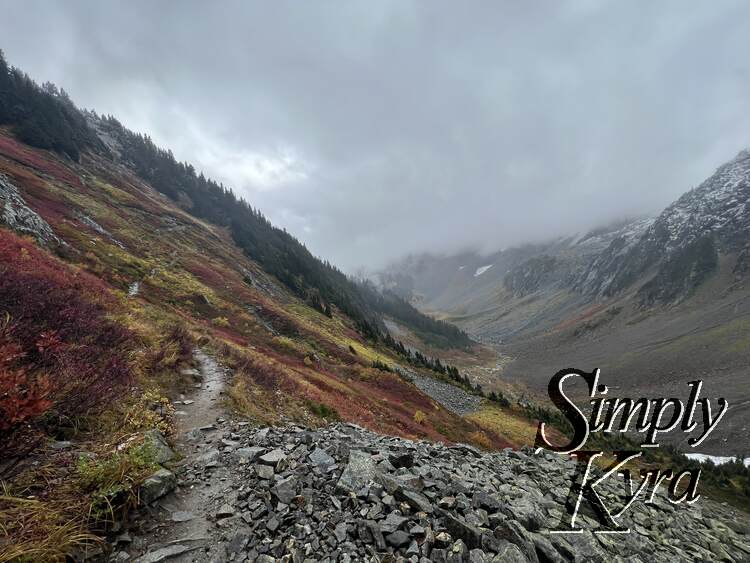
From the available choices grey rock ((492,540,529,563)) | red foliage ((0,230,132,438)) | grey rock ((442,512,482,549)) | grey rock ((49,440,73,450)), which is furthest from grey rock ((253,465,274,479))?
grey rock ((492,540,529,563))

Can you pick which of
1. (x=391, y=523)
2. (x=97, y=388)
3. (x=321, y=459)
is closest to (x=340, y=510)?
(x=391, y=523)

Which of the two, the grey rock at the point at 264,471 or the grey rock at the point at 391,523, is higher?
the grey rock at the point at 264,471

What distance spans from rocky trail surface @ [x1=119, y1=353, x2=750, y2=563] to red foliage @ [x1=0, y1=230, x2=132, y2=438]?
258 cm

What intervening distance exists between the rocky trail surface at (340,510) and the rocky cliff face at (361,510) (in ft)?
0.07

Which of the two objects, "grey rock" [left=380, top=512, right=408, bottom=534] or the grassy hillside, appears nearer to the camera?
the grassy hillside

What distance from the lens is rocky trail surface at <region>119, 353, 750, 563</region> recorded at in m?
5.72

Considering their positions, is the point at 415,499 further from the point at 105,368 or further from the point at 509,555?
the point at 105,368

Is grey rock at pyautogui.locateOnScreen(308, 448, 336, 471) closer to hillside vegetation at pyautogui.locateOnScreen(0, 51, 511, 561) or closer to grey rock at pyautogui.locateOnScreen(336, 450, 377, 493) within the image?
grey rock at pyautogui.locateOnScreen(336, 450, 377, 493)

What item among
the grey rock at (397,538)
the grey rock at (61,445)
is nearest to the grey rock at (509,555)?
the grey rock at (397,538)

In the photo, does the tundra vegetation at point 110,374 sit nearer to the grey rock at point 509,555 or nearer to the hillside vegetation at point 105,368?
the hillside vegetation at point 105,368

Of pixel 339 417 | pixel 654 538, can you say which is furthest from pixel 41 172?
pixel 654 538

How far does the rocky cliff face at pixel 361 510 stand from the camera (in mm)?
5754

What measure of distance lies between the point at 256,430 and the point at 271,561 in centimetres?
534

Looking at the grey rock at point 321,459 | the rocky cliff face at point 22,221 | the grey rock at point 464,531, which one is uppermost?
the rocky cliff face at point 22,221
